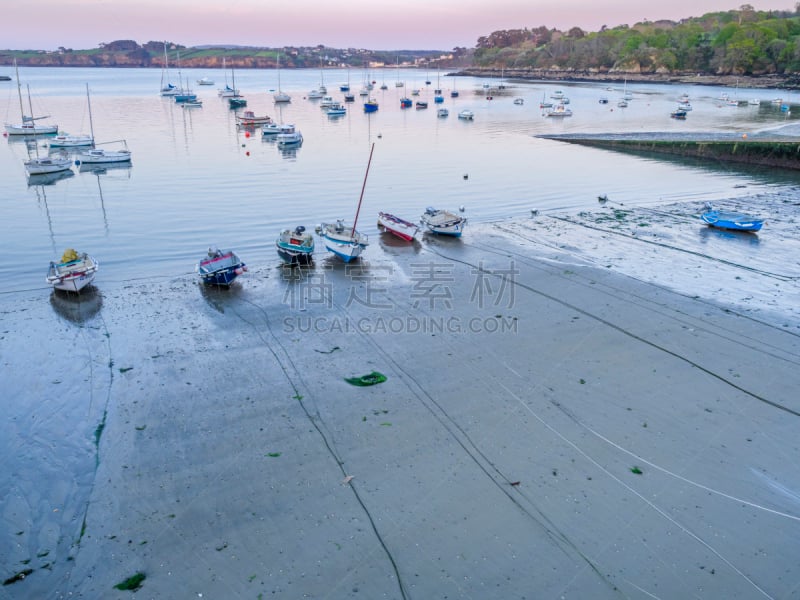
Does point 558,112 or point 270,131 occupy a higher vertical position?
point 558,112

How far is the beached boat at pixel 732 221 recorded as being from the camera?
2988cm

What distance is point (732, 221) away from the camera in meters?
30.0

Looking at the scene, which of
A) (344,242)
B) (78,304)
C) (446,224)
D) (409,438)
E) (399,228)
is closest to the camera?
(409,438)

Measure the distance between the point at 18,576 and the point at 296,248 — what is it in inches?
686

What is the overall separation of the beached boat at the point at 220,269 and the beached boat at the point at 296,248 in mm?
3051

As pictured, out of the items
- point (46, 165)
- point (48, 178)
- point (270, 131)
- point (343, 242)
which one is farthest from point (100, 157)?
point (343, 242)

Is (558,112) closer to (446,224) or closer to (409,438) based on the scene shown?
(446,224)

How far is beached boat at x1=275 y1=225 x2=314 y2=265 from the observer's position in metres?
26.0

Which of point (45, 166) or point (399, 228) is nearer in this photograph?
point (399, 228)

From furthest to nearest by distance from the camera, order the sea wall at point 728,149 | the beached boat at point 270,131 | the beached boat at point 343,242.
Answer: the beached boat at point 270,131 < the sea wall at point 728,149 < the beached boat at point 343,242

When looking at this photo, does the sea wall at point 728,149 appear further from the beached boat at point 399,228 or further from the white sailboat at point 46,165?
the white sailboat at point 46,165

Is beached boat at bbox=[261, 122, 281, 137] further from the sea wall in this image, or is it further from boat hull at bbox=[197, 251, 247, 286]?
boat hull at bbox=[197, 251, 247, 286]

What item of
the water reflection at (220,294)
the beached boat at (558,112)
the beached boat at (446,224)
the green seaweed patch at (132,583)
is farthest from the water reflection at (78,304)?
the beached boat at (558,112)

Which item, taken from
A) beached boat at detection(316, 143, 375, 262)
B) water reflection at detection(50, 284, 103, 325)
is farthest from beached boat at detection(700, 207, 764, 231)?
water reflection at detection(50, 284, 103, 325)
